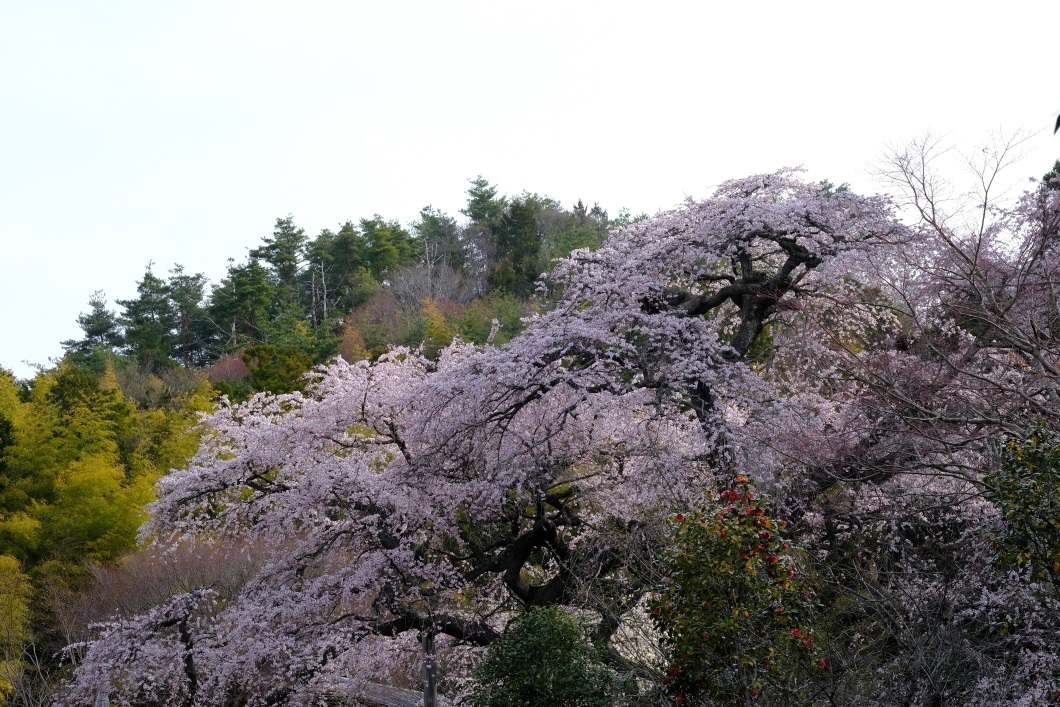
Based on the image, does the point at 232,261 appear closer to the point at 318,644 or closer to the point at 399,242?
the point at 399,242

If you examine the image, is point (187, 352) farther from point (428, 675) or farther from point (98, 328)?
point (428, 675)

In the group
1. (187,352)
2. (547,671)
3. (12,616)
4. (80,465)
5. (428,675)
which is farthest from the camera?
(187,352)

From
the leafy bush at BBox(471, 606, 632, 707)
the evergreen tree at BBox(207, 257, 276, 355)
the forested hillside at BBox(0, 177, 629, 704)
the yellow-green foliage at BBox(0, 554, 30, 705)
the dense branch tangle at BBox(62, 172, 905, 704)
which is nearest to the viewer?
the leafy bush at BBox(471, 606, 632, 707)

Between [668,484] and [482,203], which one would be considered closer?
[668,484]

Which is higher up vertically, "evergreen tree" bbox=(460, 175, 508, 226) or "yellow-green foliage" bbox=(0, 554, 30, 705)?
"evergreen tree" bbox=(460, 175, 508, 226)

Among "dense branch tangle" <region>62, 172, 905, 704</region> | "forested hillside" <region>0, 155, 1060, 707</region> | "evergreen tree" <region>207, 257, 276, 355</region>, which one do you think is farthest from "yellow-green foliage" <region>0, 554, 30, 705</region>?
"evergreen tree" <region>207, 257, 276, 355</region>

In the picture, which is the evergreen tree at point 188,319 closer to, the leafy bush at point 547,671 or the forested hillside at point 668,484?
the forested hillside at point 668,484

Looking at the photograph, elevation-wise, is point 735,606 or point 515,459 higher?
point 515,459

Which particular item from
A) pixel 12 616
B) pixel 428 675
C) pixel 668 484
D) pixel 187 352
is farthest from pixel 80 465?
pixel 187 352

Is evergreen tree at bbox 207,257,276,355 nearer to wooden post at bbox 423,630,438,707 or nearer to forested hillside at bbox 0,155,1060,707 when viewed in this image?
forested hillside at bbox 0,155,1060,707

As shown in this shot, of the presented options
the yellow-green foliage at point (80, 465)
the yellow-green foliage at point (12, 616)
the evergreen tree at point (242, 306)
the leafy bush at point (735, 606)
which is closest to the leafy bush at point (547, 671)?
the leafy bush at point (735, 606)

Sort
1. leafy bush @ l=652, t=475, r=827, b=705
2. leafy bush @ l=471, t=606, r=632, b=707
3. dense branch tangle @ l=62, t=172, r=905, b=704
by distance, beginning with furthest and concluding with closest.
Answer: dense branch tangle @ l=62, t=172, r=905, b=704 → leafy bush @ l=471, t=606, r=632, b=707 → leafy bush @ l=652, t=475, r=827, b=705

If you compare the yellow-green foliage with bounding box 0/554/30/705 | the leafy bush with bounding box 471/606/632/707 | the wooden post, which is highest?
the leafy bush with bounding box 471/606/632/707

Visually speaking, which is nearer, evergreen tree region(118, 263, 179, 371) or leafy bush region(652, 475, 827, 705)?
leafy bush region(652, 475, 827, 705)
